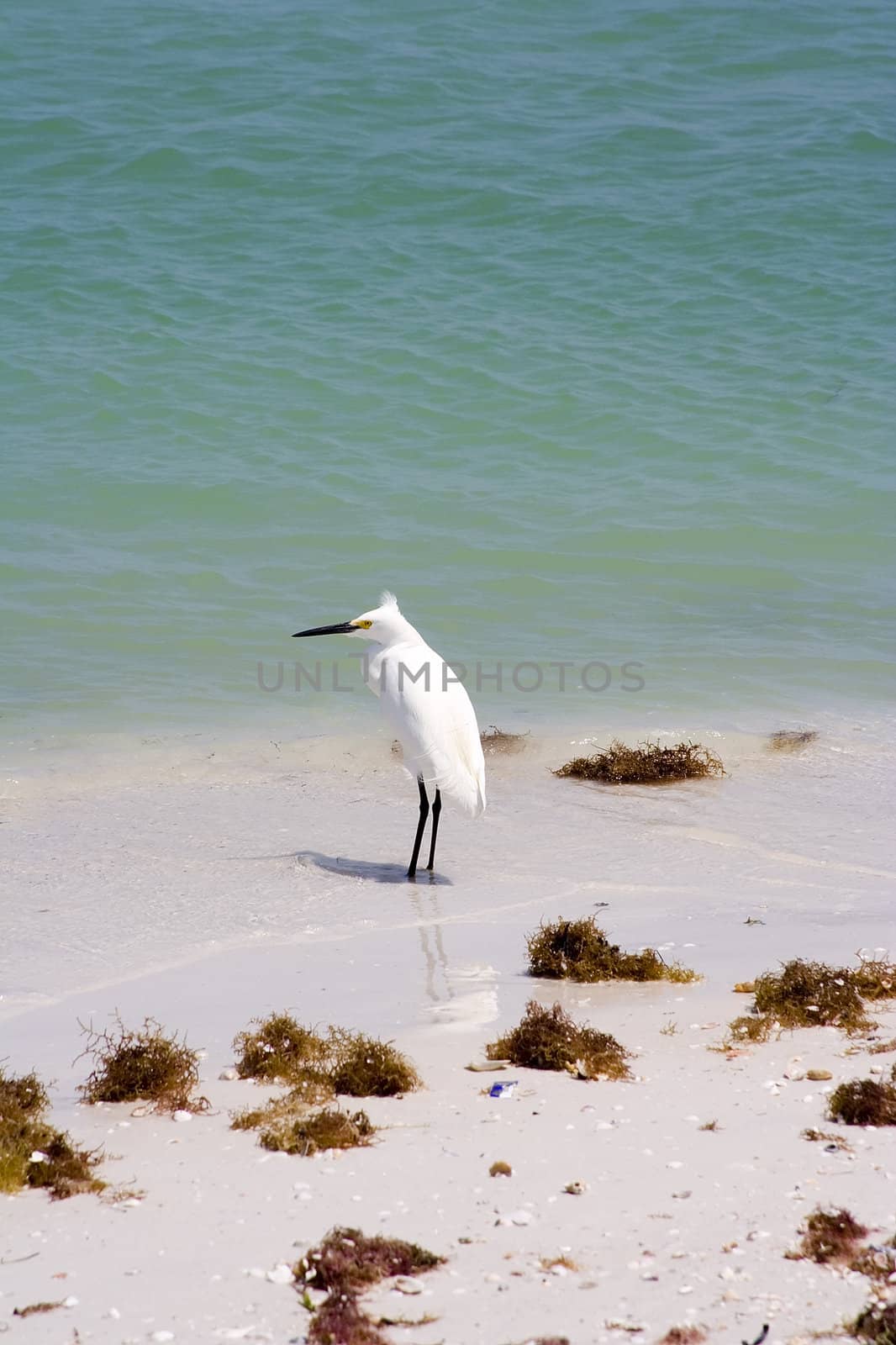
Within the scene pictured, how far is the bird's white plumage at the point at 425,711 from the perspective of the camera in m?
7.31

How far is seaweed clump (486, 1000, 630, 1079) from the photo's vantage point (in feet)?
14.3

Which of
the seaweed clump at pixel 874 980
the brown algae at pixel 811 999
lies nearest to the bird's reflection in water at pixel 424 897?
the brown algae at pixel 811 999

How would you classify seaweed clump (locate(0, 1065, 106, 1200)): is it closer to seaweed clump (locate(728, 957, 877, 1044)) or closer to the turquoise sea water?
seaweed clump (locate(728, 957, 877, 1044))

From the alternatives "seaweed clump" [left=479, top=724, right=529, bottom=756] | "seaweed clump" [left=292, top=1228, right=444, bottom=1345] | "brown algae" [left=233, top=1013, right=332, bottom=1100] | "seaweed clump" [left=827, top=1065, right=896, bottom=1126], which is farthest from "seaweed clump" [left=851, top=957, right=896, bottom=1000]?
"seaweed clump" [left=479, top=724, right=529, bottom=756]

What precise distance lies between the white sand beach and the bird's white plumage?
43 cm

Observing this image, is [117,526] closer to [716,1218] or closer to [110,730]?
[110,730]

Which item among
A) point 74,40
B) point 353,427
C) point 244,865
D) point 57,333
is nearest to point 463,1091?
point 244,865

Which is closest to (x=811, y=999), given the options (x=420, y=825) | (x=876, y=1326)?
(x=876, y=1326)

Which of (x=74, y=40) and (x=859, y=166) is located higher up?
(x=74, y=40)

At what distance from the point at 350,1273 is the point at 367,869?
Answer: 405 cm

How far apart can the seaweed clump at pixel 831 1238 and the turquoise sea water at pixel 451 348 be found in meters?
6.47

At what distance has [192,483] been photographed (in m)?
13.6

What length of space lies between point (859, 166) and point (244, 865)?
55.9ft

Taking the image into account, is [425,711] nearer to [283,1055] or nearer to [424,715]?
[424,715]
